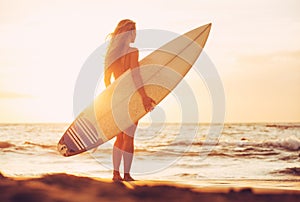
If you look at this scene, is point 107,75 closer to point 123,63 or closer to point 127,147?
point 123,63

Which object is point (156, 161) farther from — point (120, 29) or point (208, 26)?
point (120, 29)

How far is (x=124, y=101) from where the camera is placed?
12.4 ft

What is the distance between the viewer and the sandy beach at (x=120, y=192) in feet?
8.58

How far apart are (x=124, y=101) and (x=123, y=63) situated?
458 mm

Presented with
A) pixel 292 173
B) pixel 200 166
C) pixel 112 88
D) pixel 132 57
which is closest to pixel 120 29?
pixel 132 57

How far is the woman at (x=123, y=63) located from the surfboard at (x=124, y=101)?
0.19ft

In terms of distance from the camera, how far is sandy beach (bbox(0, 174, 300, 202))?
2615 mm

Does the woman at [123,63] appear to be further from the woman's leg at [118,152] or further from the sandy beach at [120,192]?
the sandy beach at [120,192]

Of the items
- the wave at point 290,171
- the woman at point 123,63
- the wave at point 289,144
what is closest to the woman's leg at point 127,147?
the woman at point 123,63

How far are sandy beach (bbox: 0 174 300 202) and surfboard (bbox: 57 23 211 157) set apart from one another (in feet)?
2.44

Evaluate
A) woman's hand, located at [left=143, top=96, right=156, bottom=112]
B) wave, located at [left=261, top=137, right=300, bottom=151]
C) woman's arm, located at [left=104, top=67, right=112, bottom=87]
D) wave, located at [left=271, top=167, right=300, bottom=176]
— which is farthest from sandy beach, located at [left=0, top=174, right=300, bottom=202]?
wave, located at [left=261, top=137, right=300, bottom=151]

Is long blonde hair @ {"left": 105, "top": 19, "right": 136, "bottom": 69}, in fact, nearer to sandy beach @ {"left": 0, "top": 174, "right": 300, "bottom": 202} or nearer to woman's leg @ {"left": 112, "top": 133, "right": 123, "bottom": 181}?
woman's leg @ {"left": 112, "top": 133, "right": 123, "bottom": 181}

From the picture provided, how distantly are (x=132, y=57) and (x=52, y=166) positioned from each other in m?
4.67

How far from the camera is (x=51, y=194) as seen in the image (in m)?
2.62
